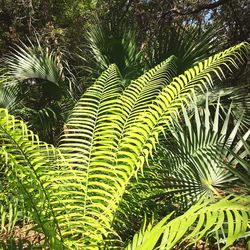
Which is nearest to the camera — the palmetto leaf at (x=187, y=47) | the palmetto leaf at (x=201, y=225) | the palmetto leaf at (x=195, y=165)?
the palmetto leaf at (x=201, y=225)

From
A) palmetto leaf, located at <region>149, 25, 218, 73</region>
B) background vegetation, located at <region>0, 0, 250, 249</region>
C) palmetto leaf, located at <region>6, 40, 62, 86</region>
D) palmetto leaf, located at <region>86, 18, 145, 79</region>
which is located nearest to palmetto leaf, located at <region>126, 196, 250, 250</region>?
background vegetation, located at <region>0, 0, 250, 249</region>

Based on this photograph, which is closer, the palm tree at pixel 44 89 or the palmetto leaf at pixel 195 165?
the palmetto leaf at pixel 195 165

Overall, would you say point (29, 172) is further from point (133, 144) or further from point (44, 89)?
point (44, 89)

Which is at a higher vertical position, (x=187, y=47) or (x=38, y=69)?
(x=187, y=47)

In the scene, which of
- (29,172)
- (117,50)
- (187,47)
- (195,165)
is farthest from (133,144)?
(117,50)

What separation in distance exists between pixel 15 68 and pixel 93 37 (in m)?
0.99

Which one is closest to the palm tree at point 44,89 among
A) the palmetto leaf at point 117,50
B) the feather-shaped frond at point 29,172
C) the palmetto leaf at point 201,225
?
the palmetto leaf at point 117,50

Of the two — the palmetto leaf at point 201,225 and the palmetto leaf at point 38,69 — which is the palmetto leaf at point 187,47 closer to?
the palmetto leaf at point 38,69

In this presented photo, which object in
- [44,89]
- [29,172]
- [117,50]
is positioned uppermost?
[117,50]

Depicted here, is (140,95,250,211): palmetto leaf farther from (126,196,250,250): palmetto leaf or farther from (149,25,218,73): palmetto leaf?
(149,25,218,73): palmetto leaf

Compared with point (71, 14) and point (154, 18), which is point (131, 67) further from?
point (71, 14)

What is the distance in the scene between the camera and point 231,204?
1.56 meters

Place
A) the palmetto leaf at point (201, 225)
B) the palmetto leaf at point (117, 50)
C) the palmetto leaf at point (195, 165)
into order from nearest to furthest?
the palmetto leaf at point (201, 225) < the palmetto leaf at point (195, 165) < the palmetto leaf at point (117, 50)

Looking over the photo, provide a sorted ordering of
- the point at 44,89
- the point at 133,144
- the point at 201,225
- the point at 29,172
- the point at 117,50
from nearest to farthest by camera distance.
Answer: the point at 201,225
the point at 29,172
the point at 133,144
the point at 117,50
the point at 44,89
